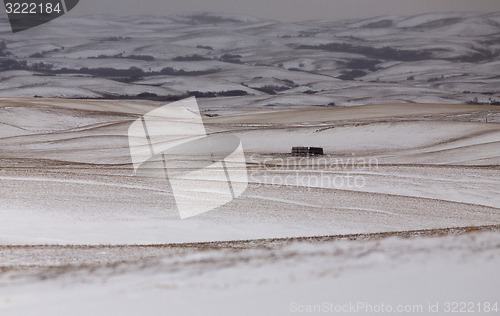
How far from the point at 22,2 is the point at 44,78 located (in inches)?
213

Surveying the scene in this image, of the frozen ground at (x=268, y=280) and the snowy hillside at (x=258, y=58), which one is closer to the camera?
the frozen ground at (x=268, y=280)

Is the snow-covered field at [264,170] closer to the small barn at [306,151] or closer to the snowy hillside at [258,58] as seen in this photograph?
the snowy hillside at [258,58]

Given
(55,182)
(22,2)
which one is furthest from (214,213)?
(22,2)

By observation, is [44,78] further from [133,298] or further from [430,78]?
[133,298]

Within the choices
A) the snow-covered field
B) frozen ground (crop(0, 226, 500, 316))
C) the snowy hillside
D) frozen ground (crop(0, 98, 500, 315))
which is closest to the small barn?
frozen ground (crop(0, 98, 500, 315))

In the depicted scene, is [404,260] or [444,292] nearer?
[444,292]

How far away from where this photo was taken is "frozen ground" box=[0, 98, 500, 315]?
127 inches

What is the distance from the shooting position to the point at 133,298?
3182 millimetres

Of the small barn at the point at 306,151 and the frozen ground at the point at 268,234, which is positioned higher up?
the frozen ground at the point at 268,234

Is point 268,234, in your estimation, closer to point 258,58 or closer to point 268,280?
point 268,280

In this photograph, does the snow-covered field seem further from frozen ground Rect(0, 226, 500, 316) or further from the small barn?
the small barn

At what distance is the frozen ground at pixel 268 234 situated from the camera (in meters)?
3.23

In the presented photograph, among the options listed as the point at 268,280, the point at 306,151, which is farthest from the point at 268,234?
the point at 306,151

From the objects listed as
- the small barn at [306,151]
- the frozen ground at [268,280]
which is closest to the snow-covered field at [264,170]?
the frozen ground at [268,280]
